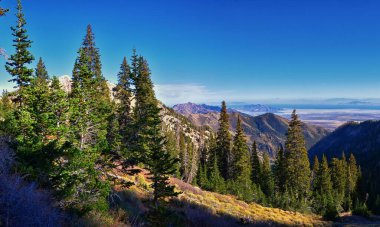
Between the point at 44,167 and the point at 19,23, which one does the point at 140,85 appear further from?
the point at 44,167

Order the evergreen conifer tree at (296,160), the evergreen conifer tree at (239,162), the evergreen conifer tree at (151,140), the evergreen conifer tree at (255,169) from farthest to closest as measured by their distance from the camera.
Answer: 1. the evergreen conifer tree at (255,169)
2. the evergreen conifer tree at (239,162)
3. the evergreen conifer tree at (296,160)
4. the evergreen conifer tree at (151,140)

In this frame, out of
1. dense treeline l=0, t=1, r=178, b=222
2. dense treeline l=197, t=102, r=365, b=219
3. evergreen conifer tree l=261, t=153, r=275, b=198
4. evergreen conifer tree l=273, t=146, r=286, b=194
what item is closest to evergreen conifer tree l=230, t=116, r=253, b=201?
dense treeline l=197, t=102, r=365, b=219

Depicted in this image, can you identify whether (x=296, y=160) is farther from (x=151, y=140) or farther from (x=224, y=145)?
(x=151, y=140)

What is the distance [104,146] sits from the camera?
44.5ft

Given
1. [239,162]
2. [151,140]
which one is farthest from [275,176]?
[151,140]

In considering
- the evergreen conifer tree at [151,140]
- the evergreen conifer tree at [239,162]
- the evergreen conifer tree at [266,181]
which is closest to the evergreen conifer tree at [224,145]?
the evergreen conifer tree at [239,162]

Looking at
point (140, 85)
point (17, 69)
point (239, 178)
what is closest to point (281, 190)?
point (239, 178)

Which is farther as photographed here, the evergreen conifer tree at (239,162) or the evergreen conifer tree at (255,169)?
the evergreen conifer tree at (255,169)

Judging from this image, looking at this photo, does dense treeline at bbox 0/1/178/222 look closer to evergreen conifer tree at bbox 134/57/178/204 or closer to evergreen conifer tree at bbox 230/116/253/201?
evergreen conifer tree at bbox 134/57/178/204

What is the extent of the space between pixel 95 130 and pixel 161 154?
16.1 ft

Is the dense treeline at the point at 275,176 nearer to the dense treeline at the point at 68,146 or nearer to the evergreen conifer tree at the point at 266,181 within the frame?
the evergreen conifer tree at the point at 266,181

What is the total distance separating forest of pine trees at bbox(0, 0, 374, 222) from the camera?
1055 centimetres

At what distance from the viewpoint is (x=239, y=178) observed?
180 feet

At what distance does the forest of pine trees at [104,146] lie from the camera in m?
10.6
